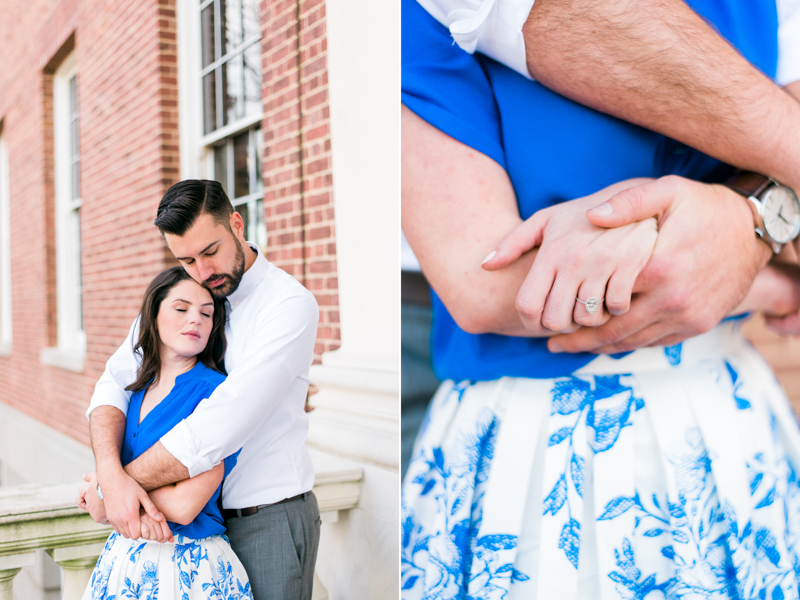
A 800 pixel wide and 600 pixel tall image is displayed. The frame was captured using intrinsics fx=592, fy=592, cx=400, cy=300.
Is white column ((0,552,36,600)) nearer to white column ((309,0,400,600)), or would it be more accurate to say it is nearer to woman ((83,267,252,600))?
woman ((83,267,252,600))

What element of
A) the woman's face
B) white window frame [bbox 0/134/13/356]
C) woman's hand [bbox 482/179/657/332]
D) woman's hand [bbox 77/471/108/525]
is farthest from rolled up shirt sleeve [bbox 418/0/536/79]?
white window frame [bbox 0/134/13/356]

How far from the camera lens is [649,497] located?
98cm

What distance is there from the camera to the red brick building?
2020 millimetres

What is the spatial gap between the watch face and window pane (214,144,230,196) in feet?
7.33

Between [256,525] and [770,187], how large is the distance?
3.86 feet

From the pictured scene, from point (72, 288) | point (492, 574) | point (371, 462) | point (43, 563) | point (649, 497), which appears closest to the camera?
point (649, 497)

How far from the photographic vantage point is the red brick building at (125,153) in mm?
2020

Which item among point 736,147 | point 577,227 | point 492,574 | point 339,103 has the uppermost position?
point 339,103

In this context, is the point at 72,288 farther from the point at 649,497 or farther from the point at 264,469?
the point at 649,497

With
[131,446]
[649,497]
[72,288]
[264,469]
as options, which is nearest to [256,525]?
[264,469]

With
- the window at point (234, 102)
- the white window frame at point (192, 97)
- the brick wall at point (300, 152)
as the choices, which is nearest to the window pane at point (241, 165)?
the window at point (234, 102)

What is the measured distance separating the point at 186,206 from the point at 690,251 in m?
0.98

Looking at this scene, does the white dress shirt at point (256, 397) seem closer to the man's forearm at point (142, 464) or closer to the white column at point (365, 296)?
the man's forearm at point (142, 464)

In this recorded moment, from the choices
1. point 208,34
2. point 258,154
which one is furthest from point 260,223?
point 208,34
